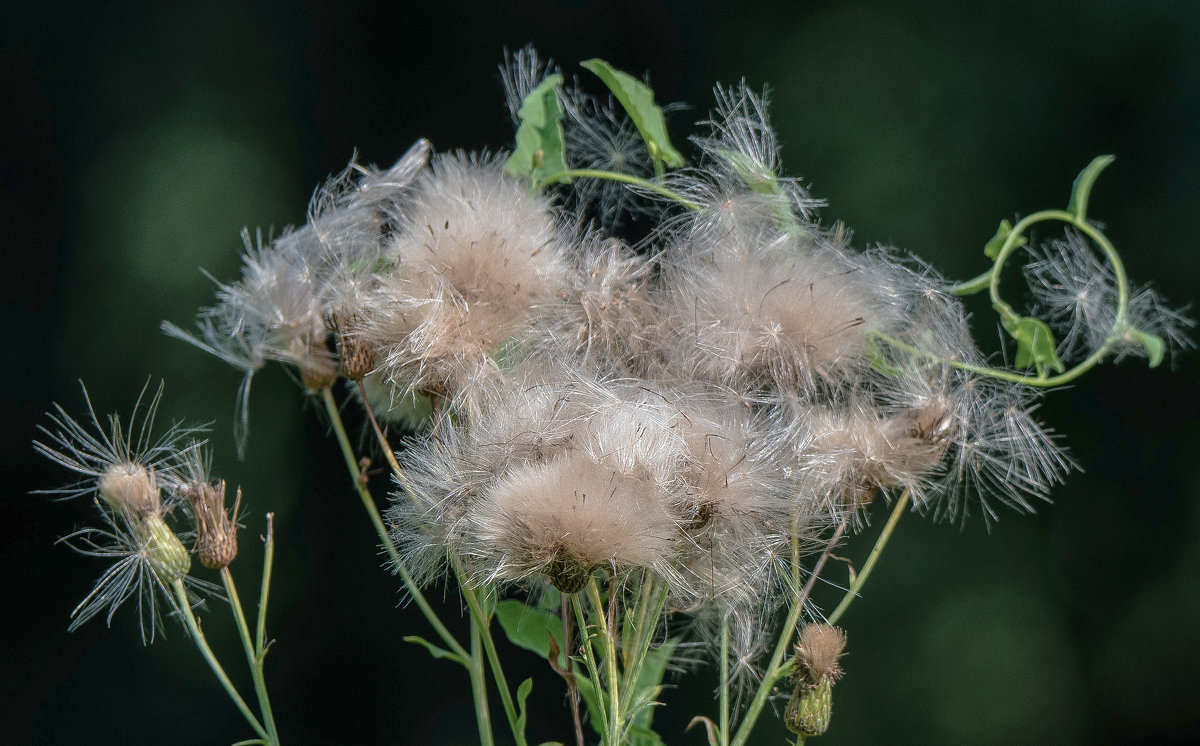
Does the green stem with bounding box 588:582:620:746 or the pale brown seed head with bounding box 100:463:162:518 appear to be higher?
the pale brown seed head with bounding box 100:463:162:518

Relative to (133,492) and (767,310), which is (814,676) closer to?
(767,310)

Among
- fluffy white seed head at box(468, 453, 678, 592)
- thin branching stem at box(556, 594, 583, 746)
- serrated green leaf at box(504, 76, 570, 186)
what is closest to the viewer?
fluffy white seed head at box(468, 453, 678, 592)

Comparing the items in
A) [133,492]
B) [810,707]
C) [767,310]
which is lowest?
[810,707]

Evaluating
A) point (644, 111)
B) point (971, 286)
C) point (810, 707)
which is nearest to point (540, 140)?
point (644, 111)

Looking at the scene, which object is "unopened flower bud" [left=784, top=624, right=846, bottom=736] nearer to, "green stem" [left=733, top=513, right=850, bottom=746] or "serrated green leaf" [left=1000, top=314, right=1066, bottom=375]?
"green stem" [left=733, top=513, right=850, bottom=746]

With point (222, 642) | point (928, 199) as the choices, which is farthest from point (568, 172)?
point (222, 642)

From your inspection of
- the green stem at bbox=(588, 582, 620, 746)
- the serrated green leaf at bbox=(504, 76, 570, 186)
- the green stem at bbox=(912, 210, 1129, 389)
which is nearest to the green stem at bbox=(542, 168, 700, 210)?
the serrated green leaf at bbox=(504, 76, 570, 186)

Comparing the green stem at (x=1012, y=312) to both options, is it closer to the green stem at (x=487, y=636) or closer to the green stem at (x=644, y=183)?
the green stem at (x=644, y=183)

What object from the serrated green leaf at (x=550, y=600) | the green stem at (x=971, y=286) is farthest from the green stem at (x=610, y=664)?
the green stem at (x=971, y=286)
